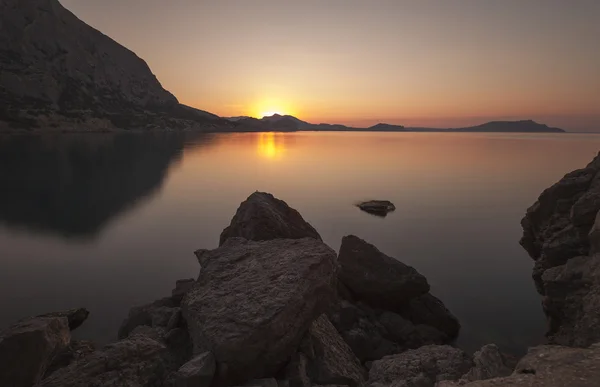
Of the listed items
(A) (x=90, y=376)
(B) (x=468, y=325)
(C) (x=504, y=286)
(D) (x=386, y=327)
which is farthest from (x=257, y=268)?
(C) (x=504, y=286)

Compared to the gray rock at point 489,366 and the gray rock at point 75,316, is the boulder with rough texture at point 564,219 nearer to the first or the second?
the gray rock at point 489,366

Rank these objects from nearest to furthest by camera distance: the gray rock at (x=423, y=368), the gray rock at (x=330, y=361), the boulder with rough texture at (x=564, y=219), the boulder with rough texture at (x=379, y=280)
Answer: the gray rock at (x=330, y=361)
the gray rock at (x=423, y=368)
the boulder with rough texture at (x=564, y=219)
the boulder with rough texture at (x=379, y=280)

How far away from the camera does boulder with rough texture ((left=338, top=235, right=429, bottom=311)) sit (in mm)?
17625

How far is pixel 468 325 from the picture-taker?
1834 centimetres

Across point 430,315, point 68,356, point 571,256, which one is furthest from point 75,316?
point 571,256

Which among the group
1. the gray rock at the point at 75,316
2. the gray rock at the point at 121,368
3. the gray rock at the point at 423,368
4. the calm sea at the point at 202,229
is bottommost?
the calm sea at the point at 202,229

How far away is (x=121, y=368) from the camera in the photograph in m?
9.20

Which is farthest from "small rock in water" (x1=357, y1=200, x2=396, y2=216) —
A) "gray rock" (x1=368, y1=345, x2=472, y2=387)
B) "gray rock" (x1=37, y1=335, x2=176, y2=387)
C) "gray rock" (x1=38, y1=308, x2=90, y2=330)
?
"gray rock" (x1=37, y1=335, x2=176, y2=387)

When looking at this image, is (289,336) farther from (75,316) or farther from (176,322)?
(75,316)

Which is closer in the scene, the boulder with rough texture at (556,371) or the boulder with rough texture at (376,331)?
the boulder with rough texture at (556,371)

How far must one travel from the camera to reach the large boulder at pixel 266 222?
17.0 meters

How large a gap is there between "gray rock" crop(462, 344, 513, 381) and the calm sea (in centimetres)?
826

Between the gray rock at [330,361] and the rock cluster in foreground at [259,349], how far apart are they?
0.11ft

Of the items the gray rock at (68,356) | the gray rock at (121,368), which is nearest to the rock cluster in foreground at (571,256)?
the gray rock at (121,368)
